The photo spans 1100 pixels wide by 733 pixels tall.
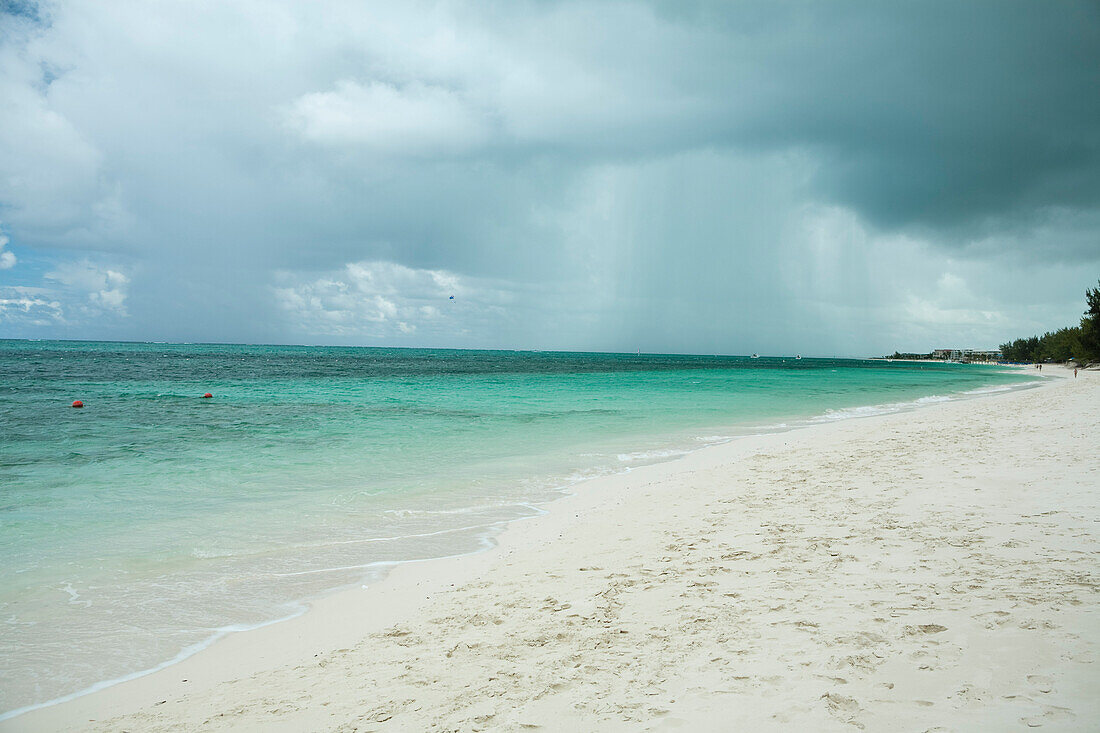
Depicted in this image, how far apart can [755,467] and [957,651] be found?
8.76m

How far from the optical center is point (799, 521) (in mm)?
7598

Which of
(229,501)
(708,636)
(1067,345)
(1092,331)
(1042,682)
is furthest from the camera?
(1067,345)

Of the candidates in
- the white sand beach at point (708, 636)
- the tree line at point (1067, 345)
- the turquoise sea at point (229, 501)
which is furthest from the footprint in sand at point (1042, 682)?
the tree line at point (1067, 345)

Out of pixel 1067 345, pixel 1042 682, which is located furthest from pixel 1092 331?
pixel 1042 682

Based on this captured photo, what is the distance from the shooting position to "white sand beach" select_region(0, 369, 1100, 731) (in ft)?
11.2

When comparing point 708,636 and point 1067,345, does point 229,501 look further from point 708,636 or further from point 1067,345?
point 1067,345

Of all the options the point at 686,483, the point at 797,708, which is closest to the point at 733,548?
the point at 797,708

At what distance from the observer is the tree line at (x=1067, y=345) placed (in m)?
71.8

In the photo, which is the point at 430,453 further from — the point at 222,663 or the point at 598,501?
the point at 222,663

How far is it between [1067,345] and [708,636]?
452 feet

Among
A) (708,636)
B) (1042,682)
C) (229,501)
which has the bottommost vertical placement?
(229,501)

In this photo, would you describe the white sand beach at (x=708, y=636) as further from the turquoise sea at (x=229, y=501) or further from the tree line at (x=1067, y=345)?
the tree line at (x=1067, y=345)

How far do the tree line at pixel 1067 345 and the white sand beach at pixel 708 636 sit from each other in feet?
295

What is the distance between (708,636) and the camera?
4.36 meters
